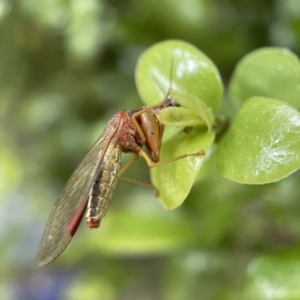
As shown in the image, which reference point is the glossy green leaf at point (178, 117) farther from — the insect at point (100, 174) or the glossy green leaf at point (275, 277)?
the glossy green leaf at point (275, 277)

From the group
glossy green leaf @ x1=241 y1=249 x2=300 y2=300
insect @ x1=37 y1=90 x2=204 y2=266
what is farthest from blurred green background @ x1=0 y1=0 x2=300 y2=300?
insect @ x1=37 y1=90 x2=204 y2=266

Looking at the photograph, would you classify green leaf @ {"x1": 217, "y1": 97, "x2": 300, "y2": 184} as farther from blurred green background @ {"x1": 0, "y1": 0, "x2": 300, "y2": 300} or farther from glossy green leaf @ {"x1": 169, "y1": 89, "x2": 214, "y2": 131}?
blurred green background @ {"x1": 0, "y1": 0, "x2": 300, "y2": 300}

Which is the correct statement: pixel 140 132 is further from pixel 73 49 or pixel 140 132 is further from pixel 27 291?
pixel 27 291

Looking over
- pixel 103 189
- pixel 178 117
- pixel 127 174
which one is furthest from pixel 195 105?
pixel 127 174

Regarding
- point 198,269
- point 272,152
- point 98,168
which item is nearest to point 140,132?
point 98,168

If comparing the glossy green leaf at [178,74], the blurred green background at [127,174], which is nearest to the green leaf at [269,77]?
the glossy green leaf at [178,74]

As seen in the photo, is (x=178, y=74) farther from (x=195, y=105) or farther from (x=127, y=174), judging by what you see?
(x=127, y=174)
